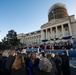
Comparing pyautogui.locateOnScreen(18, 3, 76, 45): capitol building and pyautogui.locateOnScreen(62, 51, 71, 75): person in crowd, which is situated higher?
pyautogui.locateOnScreen(18, 3, 76, 45): capitol building

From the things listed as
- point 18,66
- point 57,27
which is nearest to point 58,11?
point 57,27

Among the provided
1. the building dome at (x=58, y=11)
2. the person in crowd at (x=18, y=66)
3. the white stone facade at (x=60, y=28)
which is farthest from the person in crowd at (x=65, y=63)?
the building dome at (x=58, y=11)

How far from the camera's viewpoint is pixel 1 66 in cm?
359

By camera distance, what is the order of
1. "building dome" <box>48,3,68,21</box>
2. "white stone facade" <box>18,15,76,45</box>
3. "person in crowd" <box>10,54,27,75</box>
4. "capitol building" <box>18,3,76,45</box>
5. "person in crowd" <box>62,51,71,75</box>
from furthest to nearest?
"building dome" <box>48,3,68,21</box> → "white stone facade" <box>18,15,76,45</box> → "capitol building" <box>18,3,76,45</box> → "person in crowd" <box>62,51,71,75</box> → "person in crowd" <box>10,54,27,75</box>

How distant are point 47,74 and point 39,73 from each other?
7.5 inches

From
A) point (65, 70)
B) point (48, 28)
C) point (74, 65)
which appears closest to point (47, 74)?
point (65, 70)

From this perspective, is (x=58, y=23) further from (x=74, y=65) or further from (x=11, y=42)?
(x=74, y=65)

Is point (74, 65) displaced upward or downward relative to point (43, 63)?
downward

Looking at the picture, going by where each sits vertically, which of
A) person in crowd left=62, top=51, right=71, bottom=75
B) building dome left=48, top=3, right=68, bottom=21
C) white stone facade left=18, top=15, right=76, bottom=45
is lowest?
person in crowd left=62, top=51, right=71, bottom=75

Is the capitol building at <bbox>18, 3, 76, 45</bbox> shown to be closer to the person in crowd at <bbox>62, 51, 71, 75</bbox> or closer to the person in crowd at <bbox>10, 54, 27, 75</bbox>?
the person in crowd at <bbox>62, 51, 71, 75</bbox>

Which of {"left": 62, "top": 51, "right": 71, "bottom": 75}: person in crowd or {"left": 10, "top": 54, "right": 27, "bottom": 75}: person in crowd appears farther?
{"left": 62, "top": 51, "right": 71, "bottom": 75}: person in crowd

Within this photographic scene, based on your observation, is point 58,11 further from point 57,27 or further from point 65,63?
point 65,63

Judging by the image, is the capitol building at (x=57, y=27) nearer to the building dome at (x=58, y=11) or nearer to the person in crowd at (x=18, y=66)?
the building dome at (x=58, y=11)

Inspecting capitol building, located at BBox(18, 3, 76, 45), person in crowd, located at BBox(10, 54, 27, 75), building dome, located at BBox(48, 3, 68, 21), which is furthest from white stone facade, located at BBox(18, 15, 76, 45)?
person in crowd, located at BBox(10, 54, 27, 75)
